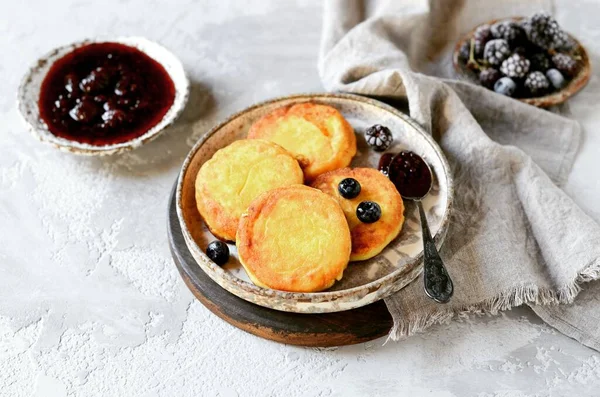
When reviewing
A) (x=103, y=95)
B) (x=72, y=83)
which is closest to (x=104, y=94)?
(x=103, y=95)

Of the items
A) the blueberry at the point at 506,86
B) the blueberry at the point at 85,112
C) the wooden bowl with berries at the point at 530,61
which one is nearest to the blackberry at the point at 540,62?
the wooden bowl with berries at the point at 530,61

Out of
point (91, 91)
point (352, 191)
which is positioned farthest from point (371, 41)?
point (91, 91)

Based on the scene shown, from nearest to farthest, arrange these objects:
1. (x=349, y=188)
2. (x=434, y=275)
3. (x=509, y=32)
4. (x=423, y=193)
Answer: (x=434, y=275) → (x=349, y=188) → (x=423, y=193) → (x=509, y=32)

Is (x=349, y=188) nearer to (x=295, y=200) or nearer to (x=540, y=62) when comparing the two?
(x=295, y=200)

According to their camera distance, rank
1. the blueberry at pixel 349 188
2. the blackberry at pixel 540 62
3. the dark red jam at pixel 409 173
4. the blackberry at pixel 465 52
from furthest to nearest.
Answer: the blackberry at pixel 465 52 → the blackberry at pixel 540 62 → the dark red jam at pixel 409 173 → the blueberry at pixel 349 188

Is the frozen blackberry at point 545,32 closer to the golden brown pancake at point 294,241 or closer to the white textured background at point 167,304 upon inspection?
the white textured background at point 167,304

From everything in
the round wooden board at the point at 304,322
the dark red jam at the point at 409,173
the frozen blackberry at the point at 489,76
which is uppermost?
the frozen blackberry at the point at 489,76

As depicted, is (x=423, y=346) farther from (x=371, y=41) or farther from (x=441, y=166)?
(x=371, y=41)
